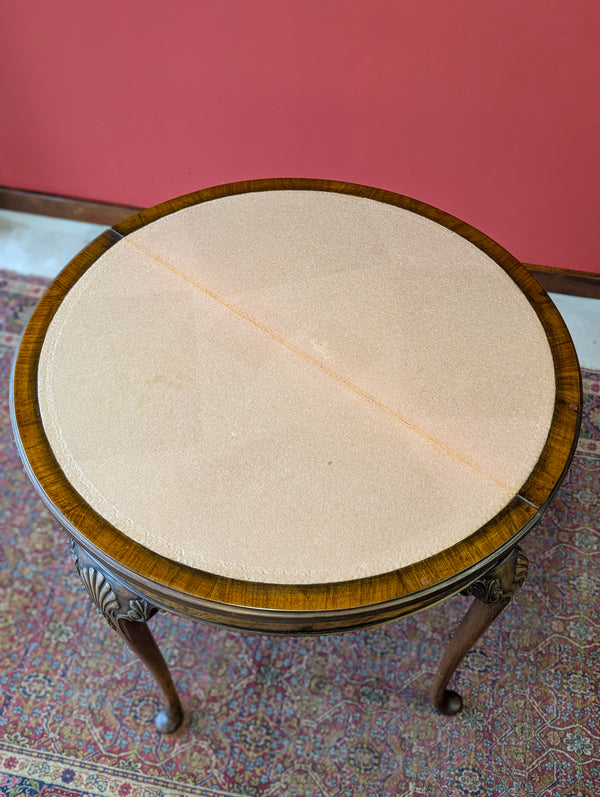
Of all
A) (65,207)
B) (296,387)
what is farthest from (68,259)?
(296,387)

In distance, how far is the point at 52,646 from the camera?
1.25 meters

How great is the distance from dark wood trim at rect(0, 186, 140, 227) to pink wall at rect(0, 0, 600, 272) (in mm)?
55

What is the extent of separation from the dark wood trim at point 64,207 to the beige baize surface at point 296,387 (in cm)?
76

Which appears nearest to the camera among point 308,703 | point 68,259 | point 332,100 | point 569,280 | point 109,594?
point 109,594

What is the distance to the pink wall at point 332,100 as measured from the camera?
4.40 ft

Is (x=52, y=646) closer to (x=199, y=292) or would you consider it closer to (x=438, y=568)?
(x=199, y=292)

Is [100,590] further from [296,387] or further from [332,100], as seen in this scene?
[332,100]

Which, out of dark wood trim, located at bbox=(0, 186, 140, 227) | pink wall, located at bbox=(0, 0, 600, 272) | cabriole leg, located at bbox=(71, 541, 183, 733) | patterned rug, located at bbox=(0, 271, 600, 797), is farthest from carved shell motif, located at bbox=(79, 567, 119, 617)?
dark wood trim, located at bbox=(0, 186, 140, 227)

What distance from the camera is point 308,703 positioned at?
1188 millimetres

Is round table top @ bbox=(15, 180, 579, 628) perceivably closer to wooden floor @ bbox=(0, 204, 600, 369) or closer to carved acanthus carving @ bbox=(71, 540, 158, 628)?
carved acanthus carving @ bbox=(71, 540, 158, 628)

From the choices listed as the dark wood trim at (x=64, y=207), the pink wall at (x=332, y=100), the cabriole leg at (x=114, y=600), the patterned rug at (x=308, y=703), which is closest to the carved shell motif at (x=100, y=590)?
the cabriole leg at (x=114, y=600)

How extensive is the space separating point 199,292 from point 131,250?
13 centimetres

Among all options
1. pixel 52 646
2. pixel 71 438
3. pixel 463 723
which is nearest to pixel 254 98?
pixel 71 438

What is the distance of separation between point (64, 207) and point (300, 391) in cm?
115
